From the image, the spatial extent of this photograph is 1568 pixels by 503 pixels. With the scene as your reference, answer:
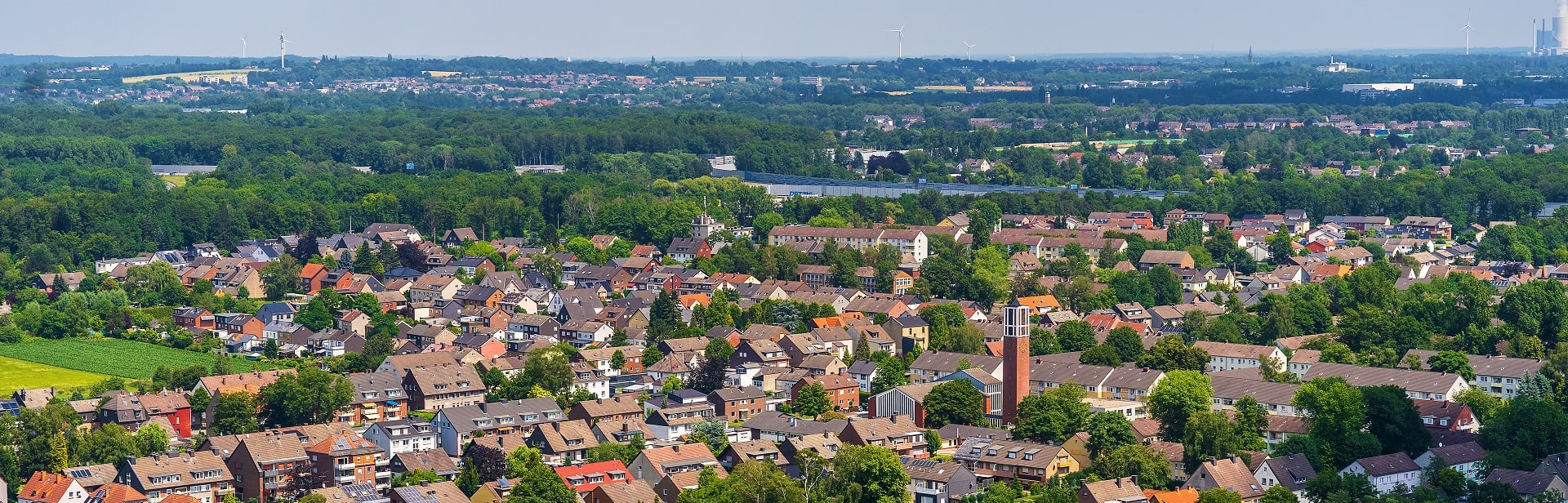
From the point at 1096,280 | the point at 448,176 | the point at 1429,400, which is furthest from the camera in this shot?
the point at 448,176

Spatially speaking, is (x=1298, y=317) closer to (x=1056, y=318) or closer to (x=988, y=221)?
(x=1056, y=318)

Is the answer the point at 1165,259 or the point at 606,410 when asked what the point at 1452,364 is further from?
the point at 1165,259

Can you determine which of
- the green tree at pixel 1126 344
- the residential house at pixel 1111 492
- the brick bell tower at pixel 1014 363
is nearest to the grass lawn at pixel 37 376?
the brick bell tower at pixel 1014 363

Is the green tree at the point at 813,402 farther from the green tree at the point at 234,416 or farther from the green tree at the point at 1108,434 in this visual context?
the green tree at the point at 234,416

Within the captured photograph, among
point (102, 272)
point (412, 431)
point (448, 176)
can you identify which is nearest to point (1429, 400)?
point (412, 431)

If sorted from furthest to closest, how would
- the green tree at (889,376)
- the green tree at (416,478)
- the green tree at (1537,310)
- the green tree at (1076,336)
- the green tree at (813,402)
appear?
the green tree at (1076,336), the green tree at (1537,310), the green tree at (889,376), the green tree at (813,402), the green tree at (416,478)

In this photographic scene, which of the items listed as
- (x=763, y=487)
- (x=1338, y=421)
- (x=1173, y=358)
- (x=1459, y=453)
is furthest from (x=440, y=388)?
(x=1459, y=453)
